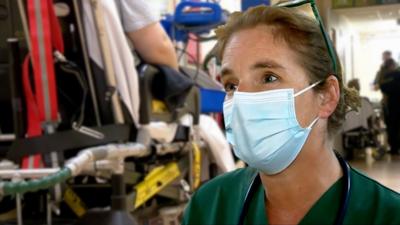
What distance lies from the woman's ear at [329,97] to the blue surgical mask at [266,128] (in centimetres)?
2

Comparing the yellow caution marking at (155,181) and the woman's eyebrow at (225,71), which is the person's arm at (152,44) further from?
the woman's eyebrow at (225,71)

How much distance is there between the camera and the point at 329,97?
3.19ft

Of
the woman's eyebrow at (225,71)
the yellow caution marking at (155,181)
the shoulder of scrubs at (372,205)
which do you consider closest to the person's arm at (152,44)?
the yellow caution marking at (155,181)

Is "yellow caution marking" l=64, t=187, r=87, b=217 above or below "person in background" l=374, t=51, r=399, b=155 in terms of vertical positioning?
below

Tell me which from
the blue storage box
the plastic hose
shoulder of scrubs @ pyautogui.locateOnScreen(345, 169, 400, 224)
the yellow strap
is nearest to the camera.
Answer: shoulder of scrubs @ pyautogui.locateOnScreen(345, 169, 400, 224)

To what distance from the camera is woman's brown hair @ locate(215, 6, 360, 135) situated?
3.05ft

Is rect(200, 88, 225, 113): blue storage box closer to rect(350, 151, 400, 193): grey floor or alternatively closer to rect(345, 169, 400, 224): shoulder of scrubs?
rect(350, 151, 400, 193): grey floor

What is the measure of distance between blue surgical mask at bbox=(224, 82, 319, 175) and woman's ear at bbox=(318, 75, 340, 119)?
0.07 ft

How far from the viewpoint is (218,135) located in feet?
9.73

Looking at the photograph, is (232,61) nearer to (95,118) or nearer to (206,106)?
(95,118)

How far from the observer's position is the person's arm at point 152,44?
2172 mm

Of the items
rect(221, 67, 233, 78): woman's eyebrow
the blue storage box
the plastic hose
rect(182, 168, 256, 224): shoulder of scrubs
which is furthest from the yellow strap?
rect(221, 67, 233, 78): woman's eyebrow

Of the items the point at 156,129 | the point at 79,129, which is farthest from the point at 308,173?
the point at 156,129

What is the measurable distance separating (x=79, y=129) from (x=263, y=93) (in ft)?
3.07
